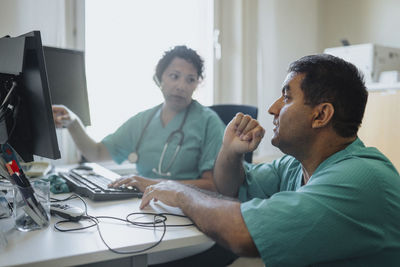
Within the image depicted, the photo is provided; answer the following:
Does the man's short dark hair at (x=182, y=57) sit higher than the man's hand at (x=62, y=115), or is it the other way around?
the man's short dark hair at (x=182, y=57)

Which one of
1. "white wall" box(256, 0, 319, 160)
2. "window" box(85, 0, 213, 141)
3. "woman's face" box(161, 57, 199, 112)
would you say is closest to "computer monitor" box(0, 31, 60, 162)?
"woman's face" box(161, 57, 199, 112)

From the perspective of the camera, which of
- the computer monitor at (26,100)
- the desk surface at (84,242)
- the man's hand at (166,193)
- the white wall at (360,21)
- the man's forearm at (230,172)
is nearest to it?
the desk surface at (84,242)

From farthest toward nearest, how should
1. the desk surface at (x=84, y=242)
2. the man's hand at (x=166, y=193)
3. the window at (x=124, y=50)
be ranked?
the window at (x=124, y=50)
the man's hand at (x=166, y=193)
the desk surface at (x=84, y=242)

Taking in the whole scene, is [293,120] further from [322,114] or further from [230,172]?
[230,172]

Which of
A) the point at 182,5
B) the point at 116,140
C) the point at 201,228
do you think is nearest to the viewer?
the point at 201,228

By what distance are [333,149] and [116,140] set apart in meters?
1.17

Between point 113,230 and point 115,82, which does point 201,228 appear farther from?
point 115,82

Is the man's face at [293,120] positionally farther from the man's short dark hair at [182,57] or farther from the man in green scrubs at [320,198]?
the man's short dark hair at [182,57]

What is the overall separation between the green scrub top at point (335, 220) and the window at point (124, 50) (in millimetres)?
1600

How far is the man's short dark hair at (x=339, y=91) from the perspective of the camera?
2.90ft

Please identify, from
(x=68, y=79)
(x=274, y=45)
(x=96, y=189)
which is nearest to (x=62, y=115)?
(x=68, y=79)

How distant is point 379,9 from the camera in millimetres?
2996

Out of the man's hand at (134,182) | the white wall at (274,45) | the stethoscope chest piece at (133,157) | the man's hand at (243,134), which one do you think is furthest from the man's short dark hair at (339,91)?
the white wall at (274,45)

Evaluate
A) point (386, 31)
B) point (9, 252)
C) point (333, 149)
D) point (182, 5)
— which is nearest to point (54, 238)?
point (9, 252)
